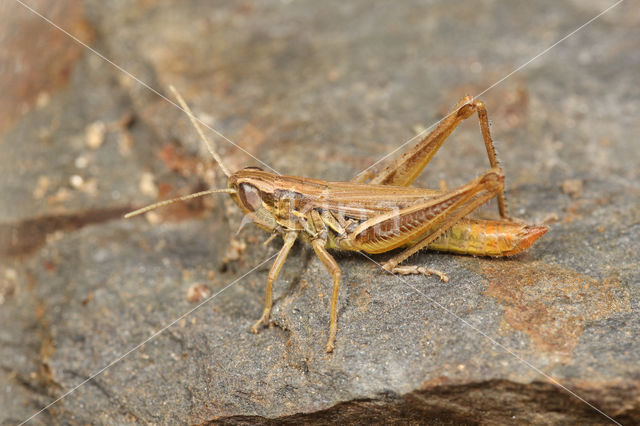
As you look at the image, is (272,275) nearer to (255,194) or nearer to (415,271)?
(255,194)

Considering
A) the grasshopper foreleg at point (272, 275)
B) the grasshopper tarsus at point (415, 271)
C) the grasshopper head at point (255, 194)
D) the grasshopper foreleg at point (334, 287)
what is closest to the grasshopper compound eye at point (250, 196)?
the grasshopper head at point (255, 194)

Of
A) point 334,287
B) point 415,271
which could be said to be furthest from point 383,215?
point 334,287

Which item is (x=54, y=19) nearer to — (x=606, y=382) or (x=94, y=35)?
(x=94, y=35)

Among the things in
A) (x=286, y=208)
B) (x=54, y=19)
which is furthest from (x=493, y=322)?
(x=54, y=19)

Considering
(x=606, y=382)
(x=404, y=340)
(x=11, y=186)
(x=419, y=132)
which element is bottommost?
(x=606, y=382)

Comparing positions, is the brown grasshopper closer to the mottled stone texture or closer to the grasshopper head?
the grasshopper head

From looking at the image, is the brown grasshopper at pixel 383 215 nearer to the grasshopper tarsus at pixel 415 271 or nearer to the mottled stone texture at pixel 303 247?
the grasshopper tarsus at pixel 415 271

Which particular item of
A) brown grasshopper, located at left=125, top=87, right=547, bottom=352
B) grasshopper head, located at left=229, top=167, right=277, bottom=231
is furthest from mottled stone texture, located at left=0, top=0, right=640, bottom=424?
grasshopper head, located at left=229, top=167, right=277, bottom=231

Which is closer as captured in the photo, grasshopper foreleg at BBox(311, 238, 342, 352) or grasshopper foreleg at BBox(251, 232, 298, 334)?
grasshopper foreleg at BBox(311, 238, 342, 352)
